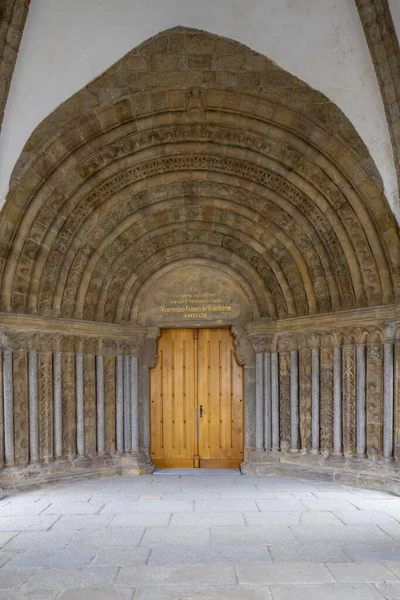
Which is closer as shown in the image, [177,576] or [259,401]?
[177,576]

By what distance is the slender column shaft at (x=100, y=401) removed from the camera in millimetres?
6992

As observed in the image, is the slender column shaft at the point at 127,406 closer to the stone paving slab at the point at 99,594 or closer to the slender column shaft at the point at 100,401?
the slender column shaft at the point at 100,401

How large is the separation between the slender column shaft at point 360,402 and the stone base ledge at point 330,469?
0.66ft

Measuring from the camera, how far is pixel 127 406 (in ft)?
24.0

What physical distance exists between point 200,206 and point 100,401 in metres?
3.38

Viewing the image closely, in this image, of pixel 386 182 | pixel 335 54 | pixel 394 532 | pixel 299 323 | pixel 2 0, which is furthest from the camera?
pixel 299 323

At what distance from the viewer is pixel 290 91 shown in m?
5.64

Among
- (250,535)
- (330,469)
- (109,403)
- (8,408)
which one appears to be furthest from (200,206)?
(250,535)

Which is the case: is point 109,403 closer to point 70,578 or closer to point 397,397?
point 70,578

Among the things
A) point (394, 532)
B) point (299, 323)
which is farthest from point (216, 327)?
point (394, 532)

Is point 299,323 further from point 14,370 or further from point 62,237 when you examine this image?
point 14,370

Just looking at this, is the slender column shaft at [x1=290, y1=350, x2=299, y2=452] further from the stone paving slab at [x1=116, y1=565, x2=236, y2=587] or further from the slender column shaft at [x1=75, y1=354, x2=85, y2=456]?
the stone paving slab at [x1=116, y1=565, x2=236, y2=587]

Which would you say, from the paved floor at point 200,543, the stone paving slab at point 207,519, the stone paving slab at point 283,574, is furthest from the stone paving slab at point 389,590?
the stone paving slab at point 207,519

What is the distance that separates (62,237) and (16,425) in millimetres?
2639
